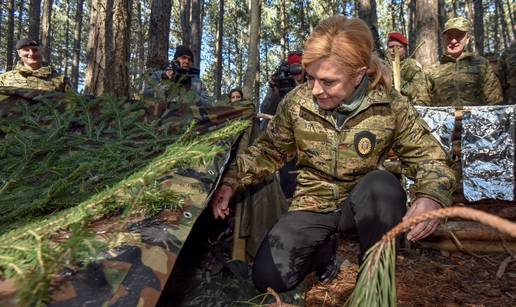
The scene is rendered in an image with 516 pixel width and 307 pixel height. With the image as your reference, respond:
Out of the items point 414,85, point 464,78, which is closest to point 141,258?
point 414,85

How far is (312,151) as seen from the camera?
214cm

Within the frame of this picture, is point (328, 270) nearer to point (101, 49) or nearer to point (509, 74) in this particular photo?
point (101, 49)

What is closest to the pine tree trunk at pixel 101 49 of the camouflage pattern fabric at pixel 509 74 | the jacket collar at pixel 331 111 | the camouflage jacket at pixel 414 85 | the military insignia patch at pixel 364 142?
the jacket collar at pixel 331 111

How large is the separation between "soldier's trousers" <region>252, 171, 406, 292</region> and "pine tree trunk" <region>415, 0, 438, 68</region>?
5.37m

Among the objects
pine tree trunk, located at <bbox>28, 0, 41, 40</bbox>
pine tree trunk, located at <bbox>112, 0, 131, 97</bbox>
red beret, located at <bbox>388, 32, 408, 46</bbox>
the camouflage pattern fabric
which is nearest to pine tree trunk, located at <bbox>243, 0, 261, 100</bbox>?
red beret, located at <bbox>388, 32, 408, 46</bbox>

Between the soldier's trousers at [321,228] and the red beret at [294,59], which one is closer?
the soldier's trousers at [321,228]

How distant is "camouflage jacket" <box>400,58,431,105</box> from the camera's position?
5121mm

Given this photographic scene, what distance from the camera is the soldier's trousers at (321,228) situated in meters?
1.90

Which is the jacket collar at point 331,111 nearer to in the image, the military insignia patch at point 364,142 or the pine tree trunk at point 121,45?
the military insignia patch at point 364,142

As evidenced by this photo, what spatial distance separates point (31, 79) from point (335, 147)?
206 inches

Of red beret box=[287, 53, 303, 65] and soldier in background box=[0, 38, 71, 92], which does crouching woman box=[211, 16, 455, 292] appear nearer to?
red beret box=[287, 53, 303, 65]

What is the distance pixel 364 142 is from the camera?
2.03 m

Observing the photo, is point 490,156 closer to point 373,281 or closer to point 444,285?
point 444,285

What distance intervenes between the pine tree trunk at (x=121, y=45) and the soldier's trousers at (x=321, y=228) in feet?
9.10
